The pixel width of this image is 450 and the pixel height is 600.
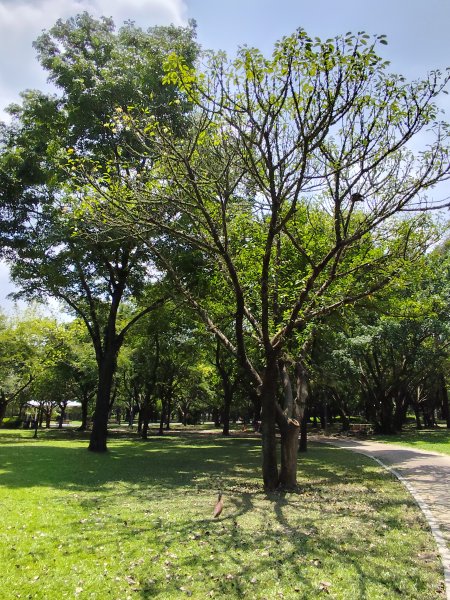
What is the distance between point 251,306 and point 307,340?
191cm

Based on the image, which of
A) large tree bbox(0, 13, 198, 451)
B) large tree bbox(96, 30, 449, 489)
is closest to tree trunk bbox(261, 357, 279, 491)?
large tree bbox(96, 30, 449, 489)

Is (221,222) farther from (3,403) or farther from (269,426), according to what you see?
(3,403)

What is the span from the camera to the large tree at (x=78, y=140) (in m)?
14.6

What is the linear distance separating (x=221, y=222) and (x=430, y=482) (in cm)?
846

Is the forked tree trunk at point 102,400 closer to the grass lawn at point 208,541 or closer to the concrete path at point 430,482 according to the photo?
the grass lawn at point 208,541

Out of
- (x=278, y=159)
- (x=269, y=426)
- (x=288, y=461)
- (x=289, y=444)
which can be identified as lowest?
(x=288, y=461)

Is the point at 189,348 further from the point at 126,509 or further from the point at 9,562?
the point at 9,562

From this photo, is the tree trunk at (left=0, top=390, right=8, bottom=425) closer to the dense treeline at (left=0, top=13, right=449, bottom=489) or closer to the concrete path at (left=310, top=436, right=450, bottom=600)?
the dense treeline at (left=0, top=13, right=449, bottom=489)


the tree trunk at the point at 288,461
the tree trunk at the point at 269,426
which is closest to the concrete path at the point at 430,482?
the tree trunk at the point at 288,461

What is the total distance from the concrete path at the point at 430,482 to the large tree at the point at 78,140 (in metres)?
10.2

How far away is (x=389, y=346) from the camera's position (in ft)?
92.9

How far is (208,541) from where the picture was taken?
6.25m

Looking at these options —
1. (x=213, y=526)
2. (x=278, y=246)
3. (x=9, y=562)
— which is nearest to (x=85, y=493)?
(x=213, y=526)

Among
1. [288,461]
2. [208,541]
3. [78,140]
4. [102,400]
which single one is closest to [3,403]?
[102,400]
